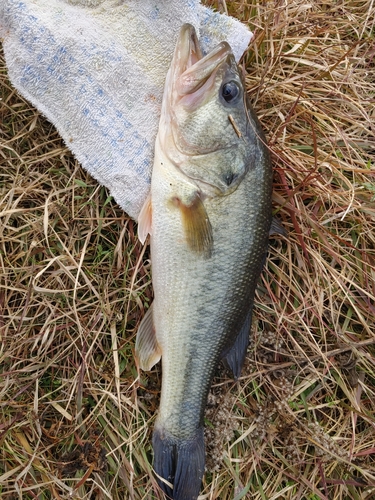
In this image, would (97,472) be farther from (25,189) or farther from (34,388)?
(25,189)

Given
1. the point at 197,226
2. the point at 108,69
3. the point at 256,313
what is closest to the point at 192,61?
the point at 108,69

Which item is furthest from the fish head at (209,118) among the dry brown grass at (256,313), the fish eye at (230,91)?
the dry brown grass at (256,313)

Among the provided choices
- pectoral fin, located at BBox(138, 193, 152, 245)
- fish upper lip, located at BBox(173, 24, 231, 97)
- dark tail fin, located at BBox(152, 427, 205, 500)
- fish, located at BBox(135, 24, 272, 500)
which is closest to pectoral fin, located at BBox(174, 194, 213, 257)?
fish, located at BBox(135, 24, 272, 500)

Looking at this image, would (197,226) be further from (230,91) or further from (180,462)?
(180,462)

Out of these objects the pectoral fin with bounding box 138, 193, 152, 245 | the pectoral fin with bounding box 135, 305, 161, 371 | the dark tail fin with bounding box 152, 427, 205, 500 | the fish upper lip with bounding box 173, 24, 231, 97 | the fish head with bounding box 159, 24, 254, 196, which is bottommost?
the dark tail fin with bounding box 152, 427, 205, 500

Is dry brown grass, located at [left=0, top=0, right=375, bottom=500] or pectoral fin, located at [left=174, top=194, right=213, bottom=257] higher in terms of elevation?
pectoral fin, located at [left=174, top=194, right=213, bottom=257]

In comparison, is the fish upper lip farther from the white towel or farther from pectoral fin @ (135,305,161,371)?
pectoral fin @ (135,305,161,371)

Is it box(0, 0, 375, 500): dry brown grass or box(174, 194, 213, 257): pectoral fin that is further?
box(0, 0, 375, 500): dry brown grass
